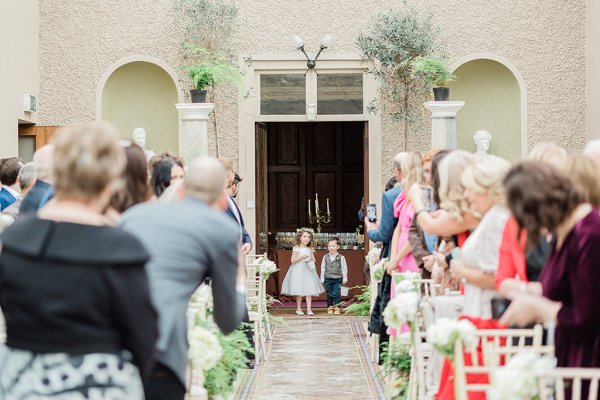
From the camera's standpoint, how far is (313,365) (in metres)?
9.58

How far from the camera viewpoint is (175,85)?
14.2m

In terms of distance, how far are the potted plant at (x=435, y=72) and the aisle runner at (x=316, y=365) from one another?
2995 mm

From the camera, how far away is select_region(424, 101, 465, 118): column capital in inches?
514

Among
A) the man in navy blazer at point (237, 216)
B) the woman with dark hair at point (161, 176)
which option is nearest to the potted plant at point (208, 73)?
the man in navy blazer at point (237, 216)

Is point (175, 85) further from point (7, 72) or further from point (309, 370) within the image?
point (309, 370)

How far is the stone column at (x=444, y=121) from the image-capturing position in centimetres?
1306

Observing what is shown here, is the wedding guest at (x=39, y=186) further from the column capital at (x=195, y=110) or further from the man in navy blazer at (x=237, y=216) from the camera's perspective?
the column capital at (x=195, y=110)

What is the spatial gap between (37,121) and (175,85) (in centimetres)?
184

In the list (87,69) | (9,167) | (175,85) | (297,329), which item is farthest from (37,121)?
(9,167)

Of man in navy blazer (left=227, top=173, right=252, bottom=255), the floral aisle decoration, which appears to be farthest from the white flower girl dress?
man in navy blazer (left=227, top=173, right=252, bottom=255)

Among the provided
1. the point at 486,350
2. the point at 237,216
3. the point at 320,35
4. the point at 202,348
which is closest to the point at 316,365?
the point at 237,216

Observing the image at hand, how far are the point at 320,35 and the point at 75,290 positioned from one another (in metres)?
11.4

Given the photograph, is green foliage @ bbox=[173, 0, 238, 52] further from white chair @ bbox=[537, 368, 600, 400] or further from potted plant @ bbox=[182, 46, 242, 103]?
white chair @ bbox=[537, 368, 600, 400]

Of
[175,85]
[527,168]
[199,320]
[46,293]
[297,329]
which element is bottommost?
[297,329]
